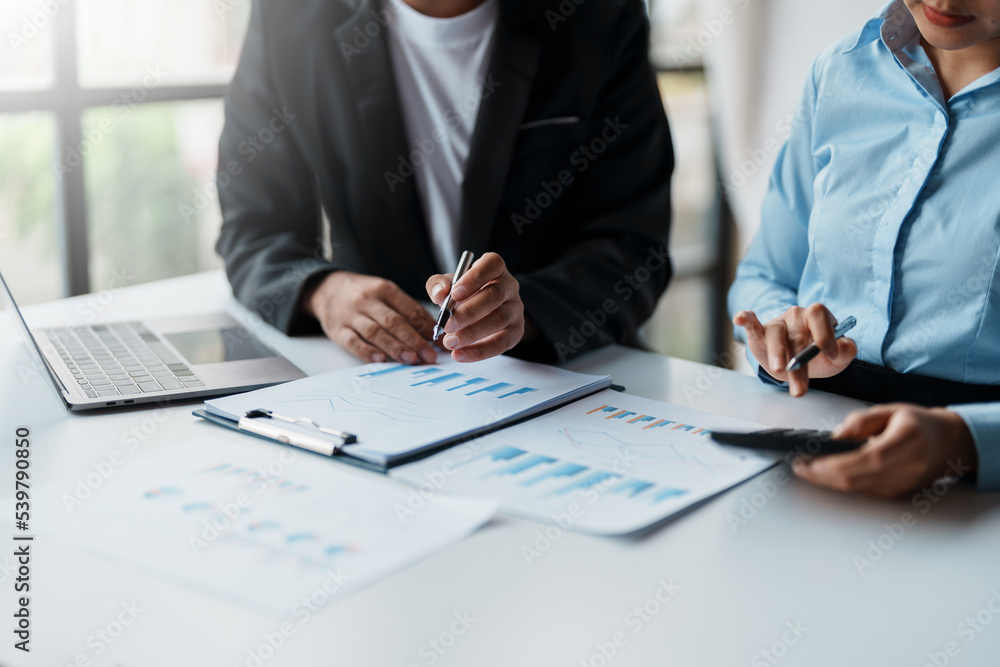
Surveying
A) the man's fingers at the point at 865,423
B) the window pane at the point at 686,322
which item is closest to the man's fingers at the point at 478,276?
the man's fingers at the point at 865,423

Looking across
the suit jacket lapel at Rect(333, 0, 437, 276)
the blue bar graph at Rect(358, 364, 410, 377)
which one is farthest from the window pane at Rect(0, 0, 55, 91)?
the blue bar graph at Rect(358, 364, 410, 377)

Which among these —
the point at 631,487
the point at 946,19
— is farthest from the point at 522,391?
the point at 946,19

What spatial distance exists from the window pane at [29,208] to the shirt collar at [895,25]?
1661 millimetres

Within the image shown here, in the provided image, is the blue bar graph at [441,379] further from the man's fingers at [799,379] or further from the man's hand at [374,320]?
the man's fingers at [799,379]

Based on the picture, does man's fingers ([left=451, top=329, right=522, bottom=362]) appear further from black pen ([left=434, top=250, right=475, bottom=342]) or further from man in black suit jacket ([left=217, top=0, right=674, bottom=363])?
man in black suit jacket ([left=217, top=0, right=674, bottom=363])

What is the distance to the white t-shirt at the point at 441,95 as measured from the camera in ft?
4.80

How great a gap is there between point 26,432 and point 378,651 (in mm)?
547

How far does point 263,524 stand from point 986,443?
0.61 m

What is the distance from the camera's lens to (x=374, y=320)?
3.75 feet

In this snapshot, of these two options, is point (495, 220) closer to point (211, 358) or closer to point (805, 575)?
point (211, 358)

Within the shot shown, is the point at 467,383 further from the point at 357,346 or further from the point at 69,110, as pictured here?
the point at 69,110

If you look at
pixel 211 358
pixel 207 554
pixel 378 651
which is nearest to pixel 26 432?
pixel 211 358

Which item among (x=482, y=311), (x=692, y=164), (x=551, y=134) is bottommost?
(x=692, y=164)

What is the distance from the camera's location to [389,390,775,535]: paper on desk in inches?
28.2
